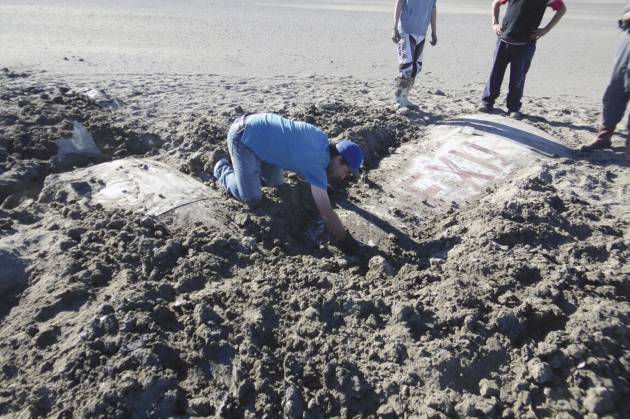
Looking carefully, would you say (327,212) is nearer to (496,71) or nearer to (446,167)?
(446,167)

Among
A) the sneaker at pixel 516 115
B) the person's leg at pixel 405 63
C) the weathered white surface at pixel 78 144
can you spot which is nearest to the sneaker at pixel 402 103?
the person's leg at pixel 405 63

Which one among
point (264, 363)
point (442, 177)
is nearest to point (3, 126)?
point (264, 363)

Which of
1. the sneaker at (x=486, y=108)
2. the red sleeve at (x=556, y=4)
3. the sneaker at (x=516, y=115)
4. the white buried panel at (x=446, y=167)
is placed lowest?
the white buried panel at (x=446, y=167)

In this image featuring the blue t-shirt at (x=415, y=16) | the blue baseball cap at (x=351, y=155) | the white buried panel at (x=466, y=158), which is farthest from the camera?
the blue t-shirt at (x=415, y=16)

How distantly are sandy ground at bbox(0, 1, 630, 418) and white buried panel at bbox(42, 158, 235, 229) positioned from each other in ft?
0.19

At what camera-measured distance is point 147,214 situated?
148 inches

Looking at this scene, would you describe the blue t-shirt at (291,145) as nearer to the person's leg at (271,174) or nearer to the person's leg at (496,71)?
the person's leg at (271,174)

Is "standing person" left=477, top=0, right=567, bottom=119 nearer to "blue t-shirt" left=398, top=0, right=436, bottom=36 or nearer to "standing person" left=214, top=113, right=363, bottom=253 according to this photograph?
"blue t-shirt" left=398, top=0, right=436, bottom=36

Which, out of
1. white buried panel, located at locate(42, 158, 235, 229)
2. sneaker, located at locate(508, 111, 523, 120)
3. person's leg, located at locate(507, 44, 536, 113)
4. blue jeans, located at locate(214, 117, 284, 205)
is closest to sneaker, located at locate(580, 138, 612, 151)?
sneaker, located at locate(508, 111, 523, 120)

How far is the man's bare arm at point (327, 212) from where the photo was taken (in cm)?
355

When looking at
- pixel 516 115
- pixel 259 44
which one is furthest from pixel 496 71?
pixel 259 44

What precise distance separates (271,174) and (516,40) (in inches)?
128

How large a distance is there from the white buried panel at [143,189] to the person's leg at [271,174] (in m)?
0.44

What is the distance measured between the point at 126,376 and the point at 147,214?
150 cm
